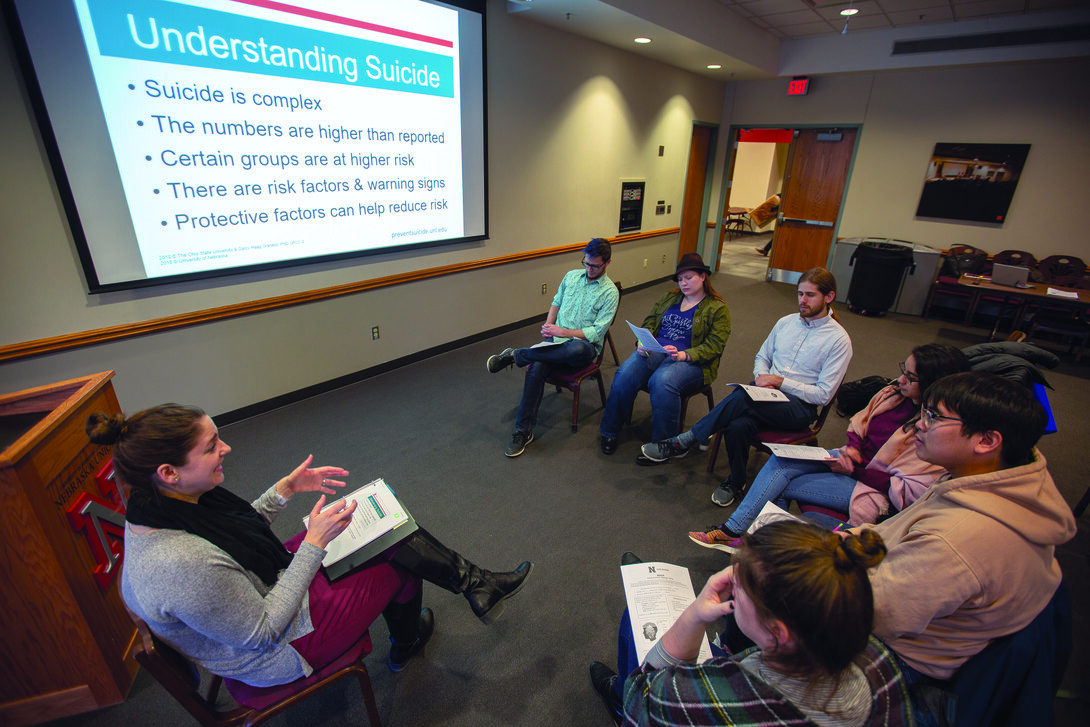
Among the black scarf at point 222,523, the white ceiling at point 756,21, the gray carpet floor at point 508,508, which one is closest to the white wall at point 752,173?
the white ceiling at point 756,21

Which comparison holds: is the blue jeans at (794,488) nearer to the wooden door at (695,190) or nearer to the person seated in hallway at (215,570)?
the person seated in hallway at (215,570)

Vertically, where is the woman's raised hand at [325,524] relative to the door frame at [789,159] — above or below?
below

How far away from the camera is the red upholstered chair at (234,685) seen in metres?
1.04

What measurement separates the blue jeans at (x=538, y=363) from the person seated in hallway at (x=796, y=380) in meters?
0.87

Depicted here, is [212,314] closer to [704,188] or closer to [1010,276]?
[1010,276]

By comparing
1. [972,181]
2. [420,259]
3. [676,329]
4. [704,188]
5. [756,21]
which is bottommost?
[676,329]

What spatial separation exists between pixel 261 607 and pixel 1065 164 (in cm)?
786

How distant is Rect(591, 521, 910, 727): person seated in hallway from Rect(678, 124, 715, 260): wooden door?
701 cm

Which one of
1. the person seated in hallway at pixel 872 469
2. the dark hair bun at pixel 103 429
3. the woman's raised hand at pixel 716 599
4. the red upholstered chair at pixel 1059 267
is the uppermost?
the dark hair bun at pixel 103 429

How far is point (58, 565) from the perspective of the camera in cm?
137

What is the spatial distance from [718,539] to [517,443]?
1277mm

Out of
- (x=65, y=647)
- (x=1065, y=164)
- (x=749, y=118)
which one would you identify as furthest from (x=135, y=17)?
(x=1065, y=164)

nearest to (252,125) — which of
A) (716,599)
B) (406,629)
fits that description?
(406,629)

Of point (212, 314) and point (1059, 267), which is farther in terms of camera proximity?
point (1059, 267)
